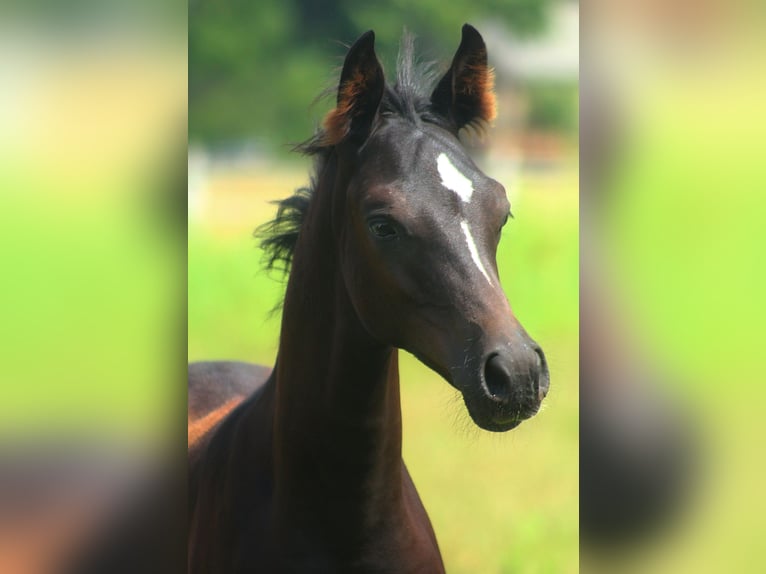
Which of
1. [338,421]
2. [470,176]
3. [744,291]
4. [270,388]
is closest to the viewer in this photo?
[744,291]

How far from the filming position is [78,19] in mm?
845

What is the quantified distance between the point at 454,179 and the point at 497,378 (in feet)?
1.57

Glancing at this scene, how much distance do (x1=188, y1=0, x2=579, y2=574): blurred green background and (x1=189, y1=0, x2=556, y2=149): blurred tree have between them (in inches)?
1.6

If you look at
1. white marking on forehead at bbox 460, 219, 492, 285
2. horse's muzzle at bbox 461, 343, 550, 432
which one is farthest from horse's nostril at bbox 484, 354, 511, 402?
white marking on forehead at bbox 460, 219, 492, 285

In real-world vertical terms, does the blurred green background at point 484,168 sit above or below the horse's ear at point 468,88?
below

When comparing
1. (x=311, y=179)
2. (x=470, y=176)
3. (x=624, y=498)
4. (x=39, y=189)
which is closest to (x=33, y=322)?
(x=39, y=189)

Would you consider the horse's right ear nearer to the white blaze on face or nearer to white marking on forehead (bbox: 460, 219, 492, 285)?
the white blaze on face

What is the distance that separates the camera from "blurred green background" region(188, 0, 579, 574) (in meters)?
5.61

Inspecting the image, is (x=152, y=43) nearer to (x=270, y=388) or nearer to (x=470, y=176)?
(x=470, y=176)

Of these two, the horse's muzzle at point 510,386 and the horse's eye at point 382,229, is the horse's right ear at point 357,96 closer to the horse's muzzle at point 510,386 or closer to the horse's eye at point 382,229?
the horse's eye at point 382,229

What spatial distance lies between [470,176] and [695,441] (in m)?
1.38

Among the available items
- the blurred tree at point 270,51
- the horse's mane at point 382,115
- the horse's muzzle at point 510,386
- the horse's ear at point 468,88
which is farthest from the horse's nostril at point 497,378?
the blurred tree at point 270,51

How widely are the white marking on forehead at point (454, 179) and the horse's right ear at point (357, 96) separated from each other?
271 millimetres

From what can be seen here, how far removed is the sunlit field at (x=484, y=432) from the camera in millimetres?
5055
